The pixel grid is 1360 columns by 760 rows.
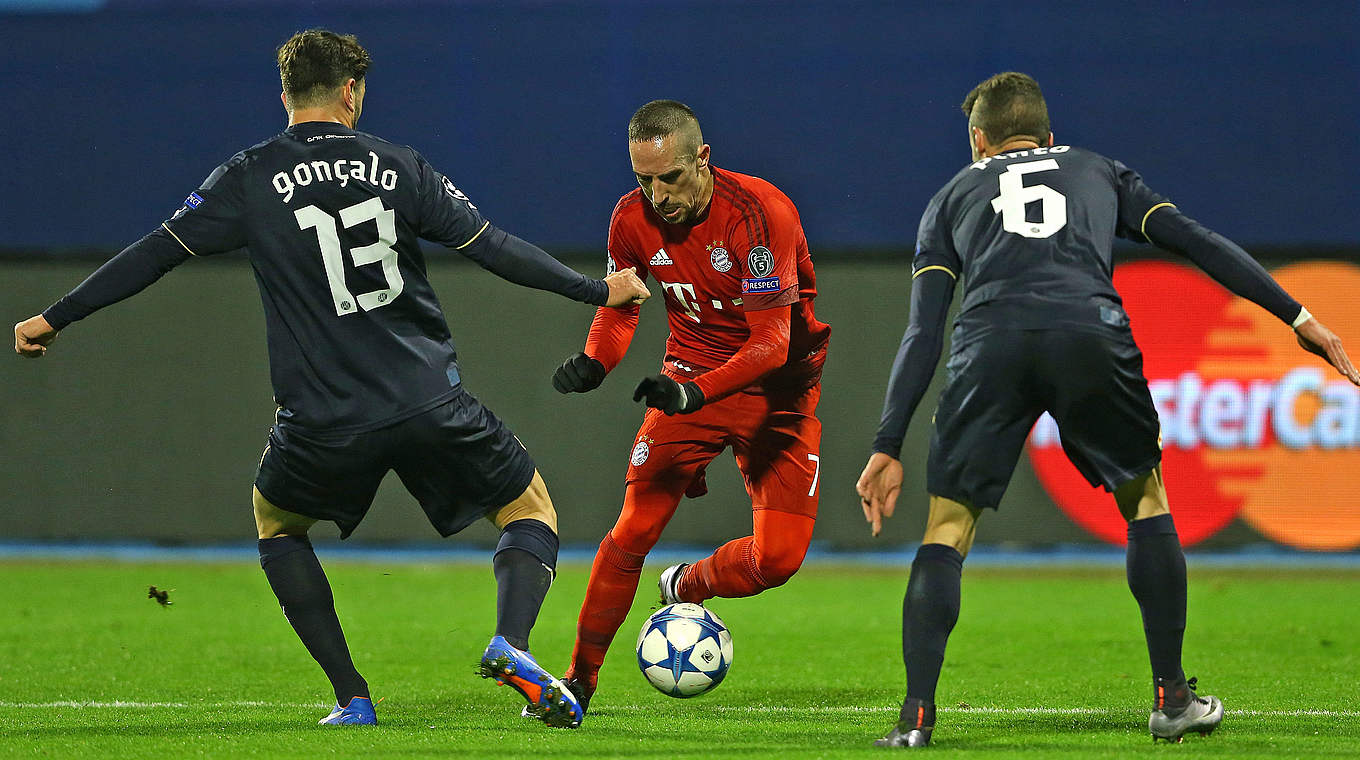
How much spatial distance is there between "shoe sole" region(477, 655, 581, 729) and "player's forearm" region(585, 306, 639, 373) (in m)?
1.38

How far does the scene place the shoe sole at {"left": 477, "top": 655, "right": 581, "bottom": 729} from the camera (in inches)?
178

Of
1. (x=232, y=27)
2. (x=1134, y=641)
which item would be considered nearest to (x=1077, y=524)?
(x=1134, y=641)

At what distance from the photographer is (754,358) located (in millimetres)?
5344

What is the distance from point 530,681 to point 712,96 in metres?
13.0

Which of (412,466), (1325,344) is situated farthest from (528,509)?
(1325,344)

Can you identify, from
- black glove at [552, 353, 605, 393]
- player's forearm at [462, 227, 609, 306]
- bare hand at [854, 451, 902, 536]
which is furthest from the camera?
black glove at [552, 353, 605, 393]

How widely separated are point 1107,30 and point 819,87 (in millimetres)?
3046

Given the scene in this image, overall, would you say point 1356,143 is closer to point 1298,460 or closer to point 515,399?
point 1298,460

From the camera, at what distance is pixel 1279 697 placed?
18.8ft

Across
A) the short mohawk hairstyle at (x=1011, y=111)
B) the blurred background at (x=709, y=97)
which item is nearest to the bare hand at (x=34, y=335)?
the short mohawk hairstyle at (x=1011, y=111)

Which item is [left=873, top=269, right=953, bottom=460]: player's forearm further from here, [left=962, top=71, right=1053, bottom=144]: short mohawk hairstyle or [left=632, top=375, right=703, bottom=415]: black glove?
[left=632, top=375, right=703, bottom=415]: black glove

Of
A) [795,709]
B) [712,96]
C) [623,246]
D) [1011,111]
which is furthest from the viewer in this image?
[712,96]

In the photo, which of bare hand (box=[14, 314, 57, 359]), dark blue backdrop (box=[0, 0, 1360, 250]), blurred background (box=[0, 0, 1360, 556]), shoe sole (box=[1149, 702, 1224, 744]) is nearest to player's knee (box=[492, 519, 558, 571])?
bare hand (box=[14, 314, 57, 359])

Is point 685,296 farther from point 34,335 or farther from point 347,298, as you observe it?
point 34,335
